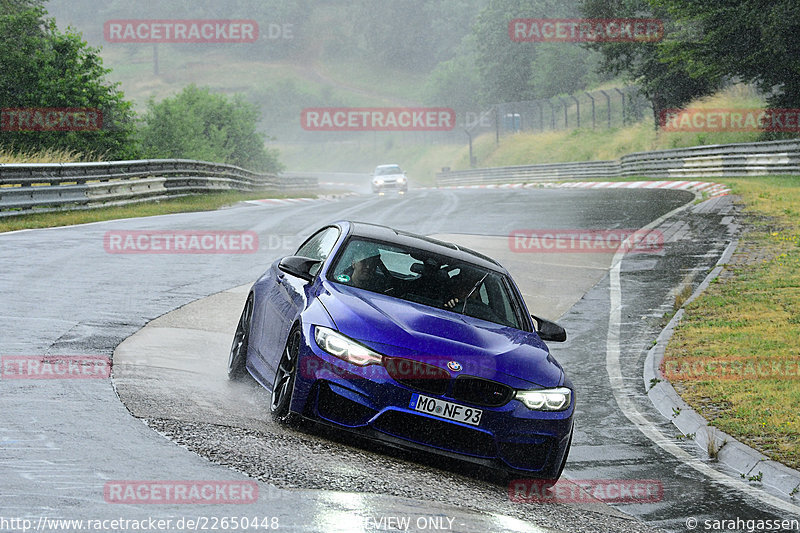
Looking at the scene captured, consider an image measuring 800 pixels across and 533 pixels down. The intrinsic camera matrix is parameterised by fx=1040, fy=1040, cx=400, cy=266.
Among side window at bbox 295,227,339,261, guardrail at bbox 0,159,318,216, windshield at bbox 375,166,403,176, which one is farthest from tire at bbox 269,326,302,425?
windshield at bbox 375,166,403,176

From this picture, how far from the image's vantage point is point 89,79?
117 feet

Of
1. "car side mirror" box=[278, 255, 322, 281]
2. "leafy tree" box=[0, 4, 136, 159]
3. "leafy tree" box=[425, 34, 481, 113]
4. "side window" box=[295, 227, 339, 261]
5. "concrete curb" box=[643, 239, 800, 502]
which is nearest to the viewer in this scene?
"concrete curb" box=[643, 239, 800, 502]

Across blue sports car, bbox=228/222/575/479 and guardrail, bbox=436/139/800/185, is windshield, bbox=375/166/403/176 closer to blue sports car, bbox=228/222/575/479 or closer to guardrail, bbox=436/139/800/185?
guardrail, bbox=436/139/800/185

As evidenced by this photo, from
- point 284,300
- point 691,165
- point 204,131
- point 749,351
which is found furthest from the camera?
point 204,131

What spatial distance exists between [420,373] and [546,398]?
0.89m

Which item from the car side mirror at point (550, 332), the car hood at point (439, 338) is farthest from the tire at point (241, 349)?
the car side mirror at point (550, 332)

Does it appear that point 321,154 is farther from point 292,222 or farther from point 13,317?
point 13,317

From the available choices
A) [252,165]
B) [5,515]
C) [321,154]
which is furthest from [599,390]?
[321,154]

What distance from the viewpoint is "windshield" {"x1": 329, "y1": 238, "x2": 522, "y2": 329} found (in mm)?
7668

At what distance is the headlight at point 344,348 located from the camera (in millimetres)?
6492

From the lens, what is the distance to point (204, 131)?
192ft

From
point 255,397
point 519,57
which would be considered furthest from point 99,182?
point 519,57

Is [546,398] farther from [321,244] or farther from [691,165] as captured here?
[691,165]

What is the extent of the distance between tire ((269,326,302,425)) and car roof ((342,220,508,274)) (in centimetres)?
130
